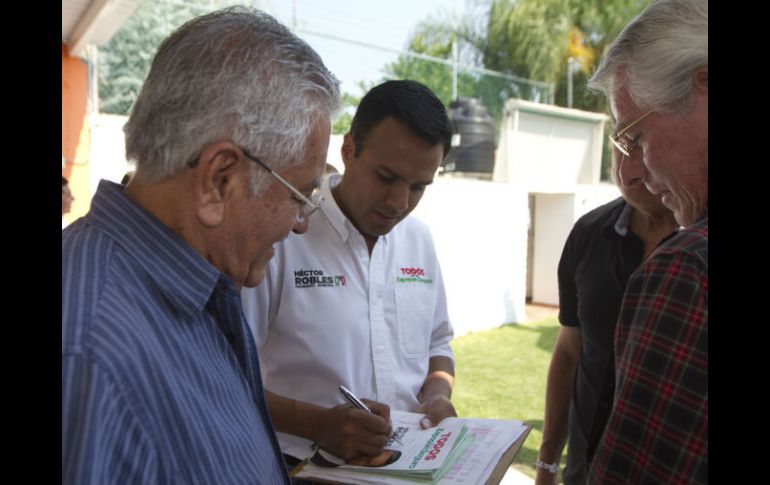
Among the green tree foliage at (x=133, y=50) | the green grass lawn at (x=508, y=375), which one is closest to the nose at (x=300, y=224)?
the green grass lawn at (x=508, y=375)

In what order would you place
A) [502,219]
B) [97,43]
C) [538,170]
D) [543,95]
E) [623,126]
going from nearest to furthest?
[623,126]
[97,43]
[502,219]
[538,170]
[543,95]

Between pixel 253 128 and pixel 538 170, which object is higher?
pixel 538 170

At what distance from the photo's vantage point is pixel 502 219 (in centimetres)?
1134

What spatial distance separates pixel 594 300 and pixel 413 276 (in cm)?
65

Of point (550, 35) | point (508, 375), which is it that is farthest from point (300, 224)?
point (550, 35)

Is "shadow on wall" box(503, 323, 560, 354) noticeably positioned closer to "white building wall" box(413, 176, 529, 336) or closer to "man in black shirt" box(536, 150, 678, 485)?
"white building wall" box(413, 176, 529, 336)

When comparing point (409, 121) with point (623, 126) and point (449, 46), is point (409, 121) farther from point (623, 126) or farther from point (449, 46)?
point (449, 46)

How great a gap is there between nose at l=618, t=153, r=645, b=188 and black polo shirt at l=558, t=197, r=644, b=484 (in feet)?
1.15

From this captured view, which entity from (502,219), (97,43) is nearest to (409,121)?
(97,43)

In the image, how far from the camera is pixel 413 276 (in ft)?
7.72

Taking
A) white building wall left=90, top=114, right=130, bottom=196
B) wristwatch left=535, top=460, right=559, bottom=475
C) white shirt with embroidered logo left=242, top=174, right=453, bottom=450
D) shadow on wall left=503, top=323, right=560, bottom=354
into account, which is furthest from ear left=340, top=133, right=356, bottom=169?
shadow on wall left=503, top=323, right=560, bottom=354

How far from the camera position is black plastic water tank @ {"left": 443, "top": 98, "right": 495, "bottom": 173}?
12203 millimetres

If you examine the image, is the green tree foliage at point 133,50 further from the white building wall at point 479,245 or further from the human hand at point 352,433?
the human hand at point 352,433

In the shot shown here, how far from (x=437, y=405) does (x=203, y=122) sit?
52.8 inches
